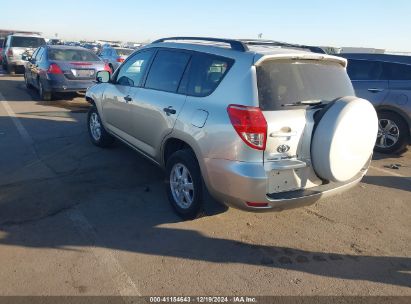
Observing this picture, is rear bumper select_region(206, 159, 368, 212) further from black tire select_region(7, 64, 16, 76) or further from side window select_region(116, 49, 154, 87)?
black tire select_region(7, 64, 16, 76)

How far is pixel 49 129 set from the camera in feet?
25.0

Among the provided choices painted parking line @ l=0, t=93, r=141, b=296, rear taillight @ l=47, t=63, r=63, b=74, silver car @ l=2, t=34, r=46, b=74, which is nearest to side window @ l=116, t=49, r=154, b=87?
painted parking line @ l=0, t=93, r=141, b=296

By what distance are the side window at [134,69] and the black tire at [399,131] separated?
4.55 metres

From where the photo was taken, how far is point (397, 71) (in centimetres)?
698

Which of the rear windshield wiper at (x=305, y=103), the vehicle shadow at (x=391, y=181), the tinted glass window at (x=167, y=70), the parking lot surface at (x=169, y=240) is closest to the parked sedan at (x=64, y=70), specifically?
the parking lot surface at (x=169, y=240)

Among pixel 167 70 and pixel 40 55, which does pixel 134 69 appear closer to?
pixel 167 70

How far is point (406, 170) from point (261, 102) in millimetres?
4121

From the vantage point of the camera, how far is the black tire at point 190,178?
3.71 m

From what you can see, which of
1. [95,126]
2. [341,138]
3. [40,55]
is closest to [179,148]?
[341,138]

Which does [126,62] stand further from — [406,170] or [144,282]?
[406,170]

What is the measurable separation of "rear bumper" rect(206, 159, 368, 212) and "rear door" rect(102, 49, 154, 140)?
198 centimetres

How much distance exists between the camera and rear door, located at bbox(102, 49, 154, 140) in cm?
489

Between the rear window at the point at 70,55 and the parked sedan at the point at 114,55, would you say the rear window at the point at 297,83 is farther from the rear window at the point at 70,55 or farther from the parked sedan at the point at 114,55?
the parked sedan at the point at 114,55

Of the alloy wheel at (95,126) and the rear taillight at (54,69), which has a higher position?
the rear taillight at (54,69)
